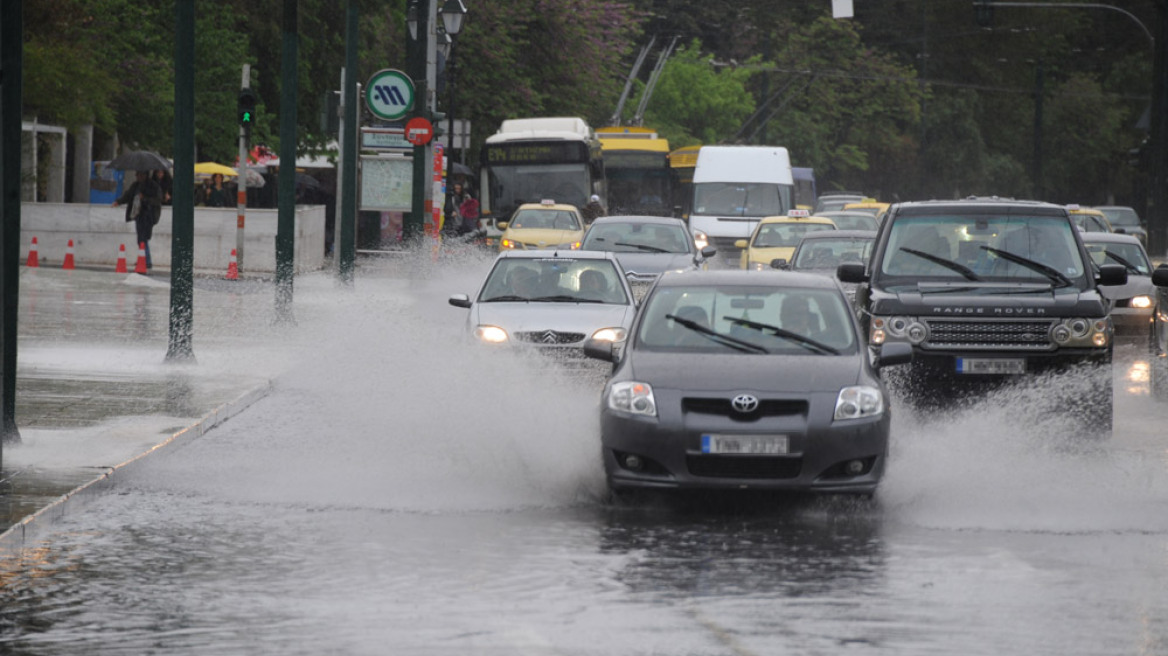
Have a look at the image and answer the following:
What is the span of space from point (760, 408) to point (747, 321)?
1.32 m

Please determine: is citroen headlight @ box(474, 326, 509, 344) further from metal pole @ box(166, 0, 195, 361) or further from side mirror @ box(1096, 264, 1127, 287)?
side mirror @ box(1096, 264, 1127, 287)

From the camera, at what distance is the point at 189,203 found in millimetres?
18578

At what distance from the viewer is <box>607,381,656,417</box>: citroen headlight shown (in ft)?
34.8

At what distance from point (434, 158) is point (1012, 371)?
2393 centimetres

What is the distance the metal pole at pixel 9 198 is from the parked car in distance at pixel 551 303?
17.1 ft

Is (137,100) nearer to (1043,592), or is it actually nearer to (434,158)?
(434,158)

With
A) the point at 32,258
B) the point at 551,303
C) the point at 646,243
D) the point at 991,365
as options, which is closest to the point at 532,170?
the point at 32,258

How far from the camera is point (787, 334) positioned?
11453mm

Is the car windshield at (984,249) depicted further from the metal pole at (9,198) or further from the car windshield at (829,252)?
the car windshield at (829,252)

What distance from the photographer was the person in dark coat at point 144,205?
33406mm

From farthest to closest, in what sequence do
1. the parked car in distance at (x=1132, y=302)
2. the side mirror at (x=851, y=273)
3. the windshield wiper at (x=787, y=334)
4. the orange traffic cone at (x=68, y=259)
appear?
the orange traffic cone at (x=68, y=259) → the parked car in distance at (x=1132, y=302) → the side mirror at (x=851, y=273) → the windshield wiper at (x=787, y=334)

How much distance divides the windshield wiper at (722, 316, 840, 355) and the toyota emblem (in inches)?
A: 38.1

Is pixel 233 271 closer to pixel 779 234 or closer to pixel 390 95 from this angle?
pixel 390 95

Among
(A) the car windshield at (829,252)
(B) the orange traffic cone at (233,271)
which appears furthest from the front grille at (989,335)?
(B) the orange traffic cone at (233,271)
